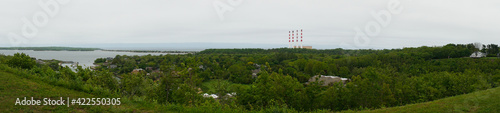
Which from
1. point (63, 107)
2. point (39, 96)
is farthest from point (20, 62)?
point (63, 107)

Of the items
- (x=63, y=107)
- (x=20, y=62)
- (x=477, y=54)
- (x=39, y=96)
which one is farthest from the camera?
(x=477, y=54)

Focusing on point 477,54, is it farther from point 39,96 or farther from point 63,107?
point 39,96

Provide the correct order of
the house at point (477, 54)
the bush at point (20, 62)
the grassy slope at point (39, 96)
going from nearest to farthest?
the grassy slope at point (39, 96) < the bush at point (20, 62) < the house at point (477, 54)

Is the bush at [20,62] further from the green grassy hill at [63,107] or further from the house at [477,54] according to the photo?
the house at [477,54]

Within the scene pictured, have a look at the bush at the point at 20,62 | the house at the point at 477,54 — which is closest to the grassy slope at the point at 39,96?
the bush at the point at 20,62

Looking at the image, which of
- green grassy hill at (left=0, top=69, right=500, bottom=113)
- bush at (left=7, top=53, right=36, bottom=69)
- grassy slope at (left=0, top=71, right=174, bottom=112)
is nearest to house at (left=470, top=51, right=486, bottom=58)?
green grassy hill at (left=0, top=69, right=500, bottom=113)

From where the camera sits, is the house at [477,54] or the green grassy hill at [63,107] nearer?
the green grassy hill at [63,107]

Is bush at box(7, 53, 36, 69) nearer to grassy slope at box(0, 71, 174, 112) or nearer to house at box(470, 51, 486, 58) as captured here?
grassy slope at box(0, 71, 174, 112)

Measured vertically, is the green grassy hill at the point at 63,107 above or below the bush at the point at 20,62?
below
